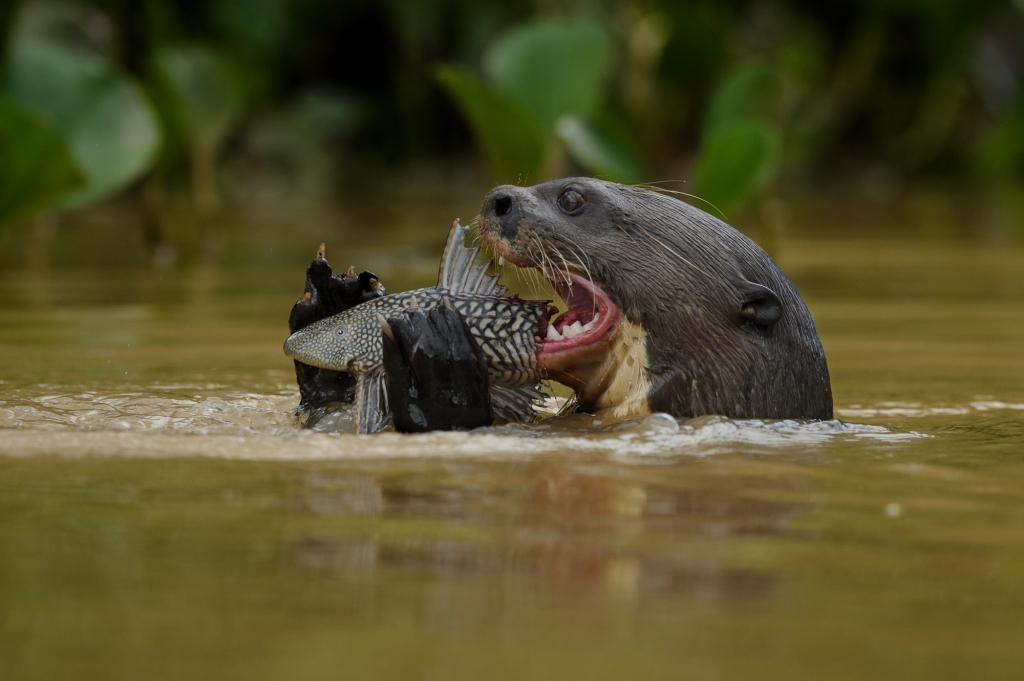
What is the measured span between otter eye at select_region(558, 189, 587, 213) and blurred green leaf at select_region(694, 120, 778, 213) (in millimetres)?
2799

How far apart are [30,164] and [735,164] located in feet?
9.48

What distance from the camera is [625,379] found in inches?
128

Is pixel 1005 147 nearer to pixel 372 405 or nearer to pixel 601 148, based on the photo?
pixel 601 148

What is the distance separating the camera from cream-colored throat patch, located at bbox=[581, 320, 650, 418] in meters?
3.22

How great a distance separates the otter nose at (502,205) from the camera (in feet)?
11.1

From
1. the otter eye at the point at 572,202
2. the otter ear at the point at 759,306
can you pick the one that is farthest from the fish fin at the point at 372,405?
the otter ear at the point at 759,306

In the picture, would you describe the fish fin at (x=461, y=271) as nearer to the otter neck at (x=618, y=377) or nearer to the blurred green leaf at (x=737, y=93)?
the otter neck at (x=618, y=377)

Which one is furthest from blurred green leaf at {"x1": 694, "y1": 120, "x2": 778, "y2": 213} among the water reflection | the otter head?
the water reflection

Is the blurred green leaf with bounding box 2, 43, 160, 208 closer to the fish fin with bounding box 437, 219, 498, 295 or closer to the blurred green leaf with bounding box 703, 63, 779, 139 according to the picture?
the blurred green leaf with bounding box 703, 63, 779, 139

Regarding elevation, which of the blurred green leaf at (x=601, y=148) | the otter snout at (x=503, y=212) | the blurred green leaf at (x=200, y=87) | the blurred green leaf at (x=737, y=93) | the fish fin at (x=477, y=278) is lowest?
the fish fin at (x=477, y=278)

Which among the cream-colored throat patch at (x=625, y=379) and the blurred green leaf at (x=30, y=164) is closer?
the cream-colored throat patch at (x=625, y=379)

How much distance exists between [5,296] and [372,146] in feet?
29.9

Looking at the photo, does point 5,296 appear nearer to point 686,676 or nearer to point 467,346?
point 467,346

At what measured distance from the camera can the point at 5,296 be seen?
5922mm
